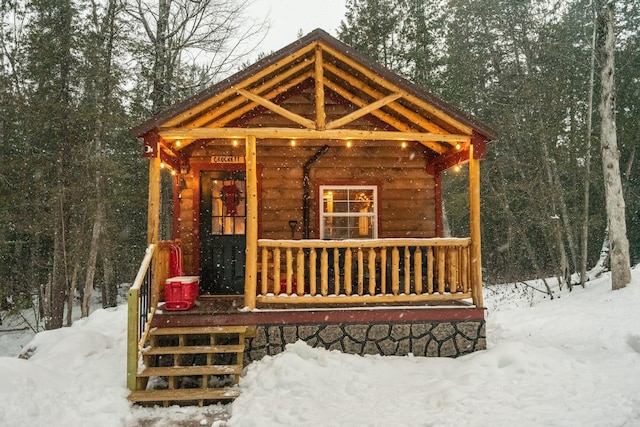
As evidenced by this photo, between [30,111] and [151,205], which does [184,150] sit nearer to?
[151,205]

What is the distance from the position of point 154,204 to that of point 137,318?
5.50ft

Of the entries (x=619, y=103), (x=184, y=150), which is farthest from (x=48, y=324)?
(x=619, y=103)

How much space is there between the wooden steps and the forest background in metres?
9.70

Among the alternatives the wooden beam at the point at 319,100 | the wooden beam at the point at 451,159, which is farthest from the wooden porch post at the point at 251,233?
the wooden beam at the point at 451,159

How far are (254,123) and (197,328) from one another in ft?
13.9

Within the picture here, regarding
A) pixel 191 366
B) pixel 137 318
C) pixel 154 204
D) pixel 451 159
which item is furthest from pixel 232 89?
pixel 451 159

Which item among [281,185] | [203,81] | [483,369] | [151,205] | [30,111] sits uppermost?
[203,81]

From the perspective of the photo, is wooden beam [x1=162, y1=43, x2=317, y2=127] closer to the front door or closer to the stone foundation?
the front door

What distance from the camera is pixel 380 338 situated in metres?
6.41

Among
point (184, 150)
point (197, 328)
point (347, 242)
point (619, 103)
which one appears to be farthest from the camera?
point (619, 103)

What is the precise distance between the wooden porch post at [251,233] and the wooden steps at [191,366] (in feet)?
1.63

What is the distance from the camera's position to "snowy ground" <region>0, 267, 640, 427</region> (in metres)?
4.38

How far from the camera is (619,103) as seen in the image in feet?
51.4

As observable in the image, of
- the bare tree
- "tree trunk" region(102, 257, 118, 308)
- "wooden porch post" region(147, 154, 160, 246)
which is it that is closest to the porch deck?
"wooden porch post" region(147, 154, 160, 246)
